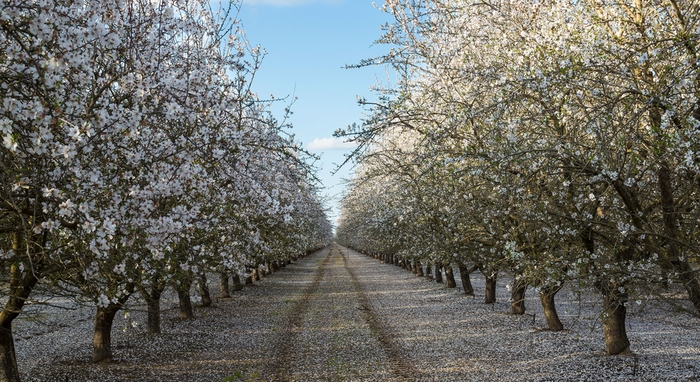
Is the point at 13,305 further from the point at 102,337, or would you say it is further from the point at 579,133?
the point at 579,133

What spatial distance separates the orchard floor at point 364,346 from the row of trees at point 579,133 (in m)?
1.44

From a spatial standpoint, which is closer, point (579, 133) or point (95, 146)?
point (95, 146)

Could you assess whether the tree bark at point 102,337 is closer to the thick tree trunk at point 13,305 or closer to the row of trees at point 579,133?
the thick tree trunk at point 13,305

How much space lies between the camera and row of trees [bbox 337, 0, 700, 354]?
25.1 feet

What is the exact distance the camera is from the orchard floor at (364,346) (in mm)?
12719

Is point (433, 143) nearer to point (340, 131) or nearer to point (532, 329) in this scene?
point (340, 131)

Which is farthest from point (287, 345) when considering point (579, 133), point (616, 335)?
point (579, 133)

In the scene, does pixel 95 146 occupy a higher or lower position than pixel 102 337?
higher

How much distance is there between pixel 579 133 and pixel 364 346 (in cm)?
947

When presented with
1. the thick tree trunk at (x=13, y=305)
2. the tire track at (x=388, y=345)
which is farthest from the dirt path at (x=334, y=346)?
the thick tree trunk at (x=13, y=305)

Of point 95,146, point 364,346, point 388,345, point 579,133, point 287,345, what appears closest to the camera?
point 95,146

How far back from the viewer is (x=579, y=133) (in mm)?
9258

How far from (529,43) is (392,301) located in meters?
18.8

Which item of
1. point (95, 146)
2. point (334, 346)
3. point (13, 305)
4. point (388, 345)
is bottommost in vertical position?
point (388, 345)
